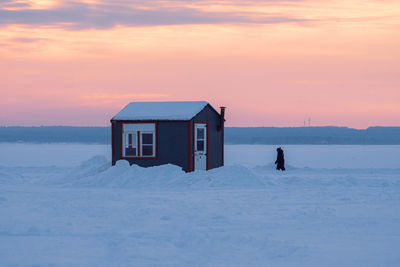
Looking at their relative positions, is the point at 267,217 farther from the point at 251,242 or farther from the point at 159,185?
the point at 159,185

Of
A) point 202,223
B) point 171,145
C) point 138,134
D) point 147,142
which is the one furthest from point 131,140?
point 202,223

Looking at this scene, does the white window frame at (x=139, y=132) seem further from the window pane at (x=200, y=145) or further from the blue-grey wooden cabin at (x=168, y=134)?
the window pane at (x=200, y=145)

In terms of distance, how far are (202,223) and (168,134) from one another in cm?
1219

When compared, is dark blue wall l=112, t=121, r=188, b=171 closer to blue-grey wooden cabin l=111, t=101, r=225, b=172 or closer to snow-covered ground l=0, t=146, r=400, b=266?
blue-grey wooden cabin l=111, t=101, r=225, b=172

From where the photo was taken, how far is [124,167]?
76.7 feet

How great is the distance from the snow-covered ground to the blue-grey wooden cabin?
248 centimetres

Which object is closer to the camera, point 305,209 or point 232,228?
point 232,228

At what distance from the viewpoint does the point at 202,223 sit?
12266 millimetres

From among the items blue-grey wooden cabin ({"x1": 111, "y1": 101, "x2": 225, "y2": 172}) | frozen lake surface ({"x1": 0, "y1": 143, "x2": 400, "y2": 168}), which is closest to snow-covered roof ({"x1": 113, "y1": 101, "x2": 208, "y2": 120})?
blue-grey wooden cabin ({"x1": 111, "y1": 101, "x2": 225, "y2": 172})

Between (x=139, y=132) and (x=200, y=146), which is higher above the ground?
(x=139, y=132)

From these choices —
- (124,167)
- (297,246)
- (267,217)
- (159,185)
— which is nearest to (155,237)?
(297,246)

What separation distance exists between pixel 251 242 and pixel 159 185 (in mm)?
11399

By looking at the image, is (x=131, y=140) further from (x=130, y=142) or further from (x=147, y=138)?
(x=147, y=138)

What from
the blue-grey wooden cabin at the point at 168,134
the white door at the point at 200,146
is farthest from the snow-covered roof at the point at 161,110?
the white door at the point at 200,146
